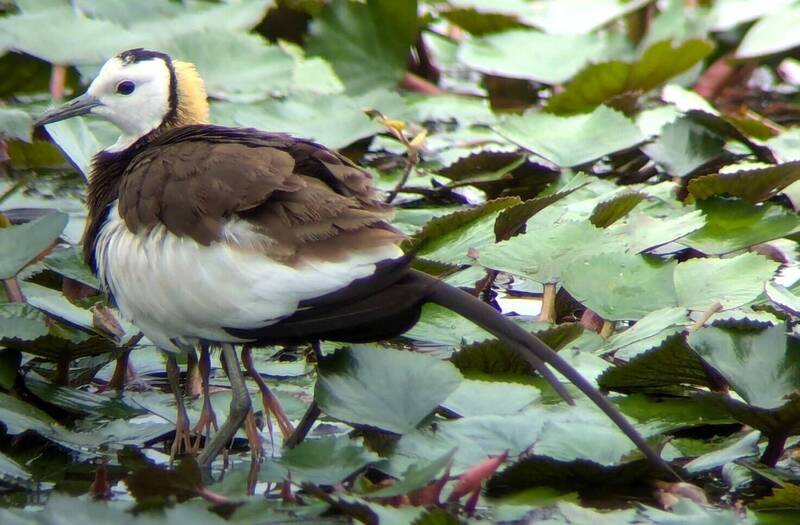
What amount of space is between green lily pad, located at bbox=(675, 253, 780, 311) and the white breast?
83 centimetres

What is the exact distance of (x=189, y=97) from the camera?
10.1ft

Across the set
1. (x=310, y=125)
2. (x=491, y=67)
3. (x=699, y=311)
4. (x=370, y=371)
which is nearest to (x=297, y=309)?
(x=370, y=371)

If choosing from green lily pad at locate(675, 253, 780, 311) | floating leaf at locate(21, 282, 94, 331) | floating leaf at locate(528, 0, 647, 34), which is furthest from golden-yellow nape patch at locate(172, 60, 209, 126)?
floating leaf at locate(528, 0, 647, 34)

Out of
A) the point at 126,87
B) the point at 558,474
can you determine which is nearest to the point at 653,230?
the point at 558,474

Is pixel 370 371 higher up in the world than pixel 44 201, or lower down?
higher up

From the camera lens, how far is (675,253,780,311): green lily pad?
2.82 meters

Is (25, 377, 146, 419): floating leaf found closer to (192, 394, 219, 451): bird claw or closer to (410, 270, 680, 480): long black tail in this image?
(192, 394, 219, 451): bird claw

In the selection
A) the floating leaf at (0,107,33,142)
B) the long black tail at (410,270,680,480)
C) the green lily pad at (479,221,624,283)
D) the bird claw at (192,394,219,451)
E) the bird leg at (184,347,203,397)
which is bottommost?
the bird leg at (184,347,203,397)

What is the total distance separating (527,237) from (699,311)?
1.28 ft

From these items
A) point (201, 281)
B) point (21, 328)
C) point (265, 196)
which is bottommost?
point (21, 328)

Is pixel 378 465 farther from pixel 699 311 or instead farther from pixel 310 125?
pixel 310 125

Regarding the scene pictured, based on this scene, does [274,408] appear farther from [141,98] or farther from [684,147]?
[684,147]

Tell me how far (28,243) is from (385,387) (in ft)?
2.87

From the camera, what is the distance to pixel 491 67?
14.6 feet
